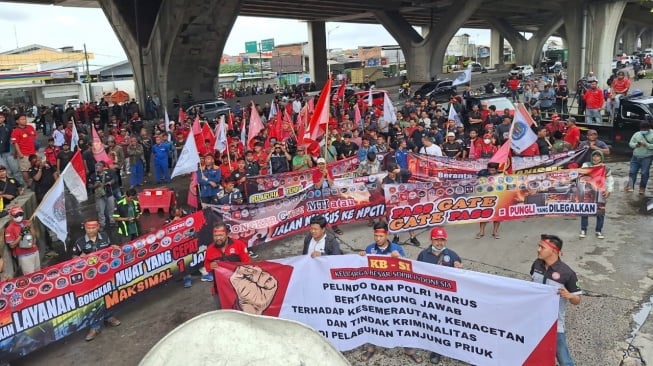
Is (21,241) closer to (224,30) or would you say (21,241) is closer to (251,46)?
(224,30)

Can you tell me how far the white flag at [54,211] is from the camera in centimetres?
703

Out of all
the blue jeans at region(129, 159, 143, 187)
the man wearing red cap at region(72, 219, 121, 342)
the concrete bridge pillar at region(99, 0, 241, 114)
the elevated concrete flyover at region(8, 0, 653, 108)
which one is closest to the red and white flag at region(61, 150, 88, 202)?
the man wearing red cap at region(72, 219, 121, 342)

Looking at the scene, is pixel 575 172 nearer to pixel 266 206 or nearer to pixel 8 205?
pixel 266 206

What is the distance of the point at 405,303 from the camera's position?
16.8 feet

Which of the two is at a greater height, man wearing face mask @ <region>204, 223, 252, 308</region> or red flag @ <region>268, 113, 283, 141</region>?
red flag @ <region>268, 113, 283, 141</region>

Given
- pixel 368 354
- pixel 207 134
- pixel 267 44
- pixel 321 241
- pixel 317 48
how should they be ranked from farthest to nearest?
pixel 267 44, pixel 317 48, pixel 207 134, pixel 321 241, pixel 368 354

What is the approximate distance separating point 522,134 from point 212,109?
65.2 feet

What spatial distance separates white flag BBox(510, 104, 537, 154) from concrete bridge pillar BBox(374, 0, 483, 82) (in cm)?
3747

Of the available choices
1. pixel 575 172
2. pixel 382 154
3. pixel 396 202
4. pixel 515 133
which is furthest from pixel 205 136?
pixel 575 172

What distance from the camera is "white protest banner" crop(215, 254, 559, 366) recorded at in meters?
4.64

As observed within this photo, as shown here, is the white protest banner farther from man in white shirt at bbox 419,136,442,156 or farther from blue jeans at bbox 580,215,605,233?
man in white shirt at bbox 419,136,442,156

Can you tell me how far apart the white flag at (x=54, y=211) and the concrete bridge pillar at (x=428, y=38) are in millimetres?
43744

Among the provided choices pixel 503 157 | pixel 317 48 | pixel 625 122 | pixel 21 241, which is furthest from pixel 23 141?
pixel 317 48

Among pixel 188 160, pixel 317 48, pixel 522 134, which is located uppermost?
pixel 317 48
